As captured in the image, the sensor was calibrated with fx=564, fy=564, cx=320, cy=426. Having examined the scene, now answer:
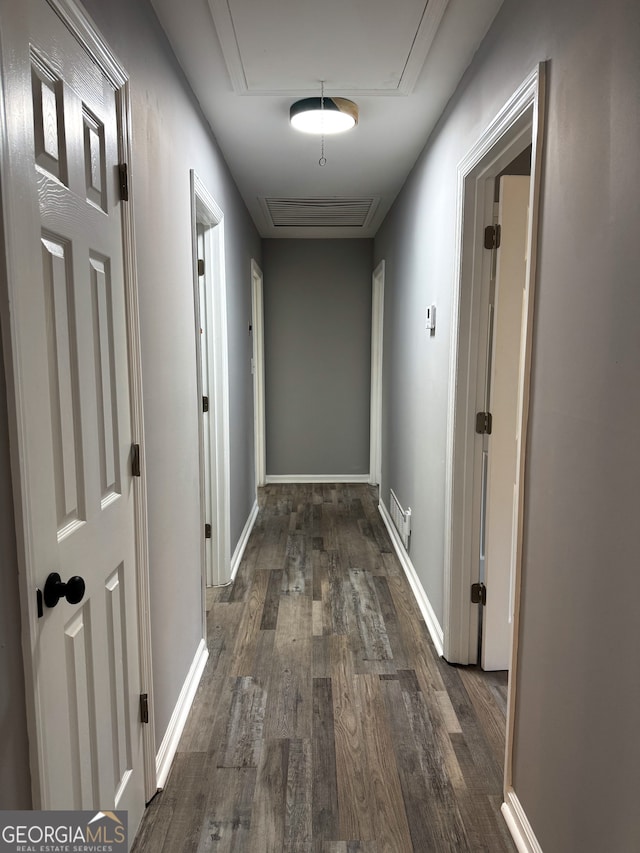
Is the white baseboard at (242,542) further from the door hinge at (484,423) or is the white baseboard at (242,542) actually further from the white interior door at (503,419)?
the door hinge at (484,423)

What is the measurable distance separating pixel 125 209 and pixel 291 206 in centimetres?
297

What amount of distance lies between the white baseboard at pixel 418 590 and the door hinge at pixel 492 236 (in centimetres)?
172

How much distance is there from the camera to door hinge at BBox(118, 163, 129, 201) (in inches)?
58.8

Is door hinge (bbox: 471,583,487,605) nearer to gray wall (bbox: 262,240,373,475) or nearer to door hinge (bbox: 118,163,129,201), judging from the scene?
door hinge (bbox: 118,163,129,201)

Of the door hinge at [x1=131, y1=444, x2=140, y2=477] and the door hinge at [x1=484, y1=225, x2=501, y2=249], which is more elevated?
the door hinge at [x1=484, y1=225, x2=501, y2=249]

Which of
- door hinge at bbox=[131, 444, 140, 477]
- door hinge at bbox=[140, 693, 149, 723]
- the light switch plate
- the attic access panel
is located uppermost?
the attic access panel

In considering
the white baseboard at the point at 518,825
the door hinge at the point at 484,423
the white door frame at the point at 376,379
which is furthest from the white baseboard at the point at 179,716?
the white door frame at the point at 376,379

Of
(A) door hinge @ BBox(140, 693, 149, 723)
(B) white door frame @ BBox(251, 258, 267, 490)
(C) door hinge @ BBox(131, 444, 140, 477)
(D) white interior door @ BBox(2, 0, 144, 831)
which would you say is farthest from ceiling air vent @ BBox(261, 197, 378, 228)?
(A) door hinge @ BBox(140, 693, 149, 723)

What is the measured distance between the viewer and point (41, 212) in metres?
1.06

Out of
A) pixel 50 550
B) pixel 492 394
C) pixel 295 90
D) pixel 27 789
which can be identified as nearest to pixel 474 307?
pixel 492 394

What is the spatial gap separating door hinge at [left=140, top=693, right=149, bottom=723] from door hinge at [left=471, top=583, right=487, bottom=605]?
4.62ft

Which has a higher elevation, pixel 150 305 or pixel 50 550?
pixel 150 305

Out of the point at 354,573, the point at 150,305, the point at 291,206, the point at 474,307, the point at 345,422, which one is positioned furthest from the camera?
the point at 345,422

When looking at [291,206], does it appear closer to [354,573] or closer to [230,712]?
[354,573]
